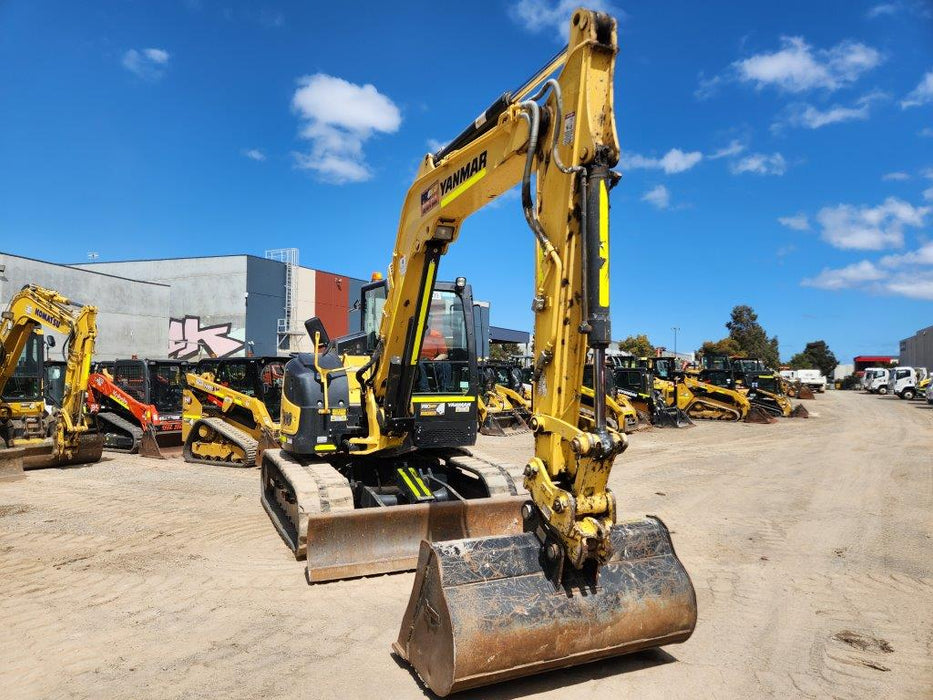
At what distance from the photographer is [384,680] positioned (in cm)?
407

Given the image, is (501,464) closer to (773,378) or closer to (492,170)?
(492,170)

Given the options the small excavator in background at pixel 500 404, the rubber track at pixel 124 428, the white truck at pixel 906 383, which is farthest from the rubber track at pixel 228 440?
the white truck at pixel 906 383

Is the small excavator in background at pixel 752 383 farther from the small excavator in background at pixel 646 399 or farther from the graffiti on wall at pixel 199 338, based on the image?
the graffiti on wall at pixel 199 338

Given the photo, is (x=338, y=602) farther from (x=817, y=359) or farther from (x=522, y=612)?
(x=817, y=359)

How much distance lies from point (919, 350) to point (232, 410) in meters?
67.9

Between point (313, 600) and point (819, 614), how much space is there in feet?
13.1

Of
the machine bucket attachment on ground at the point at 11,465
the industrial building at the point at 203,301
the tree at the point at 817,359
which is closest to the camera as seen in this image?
the machine bucket attachment on ground at the point at 11,465

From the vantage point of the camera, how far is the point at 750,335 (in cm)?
7062

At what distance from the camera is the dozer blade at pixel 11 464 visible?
10805mm

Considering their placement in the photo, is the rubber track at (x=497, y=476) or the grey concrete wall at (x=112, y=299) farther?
the grey concrete wall at (x=112, y=299)

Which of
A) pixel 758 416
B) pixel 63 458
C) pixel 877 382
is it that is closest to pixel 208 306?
pixel 63 458

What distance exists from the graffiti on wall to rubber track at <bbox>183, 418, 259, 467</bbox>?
22.4 m

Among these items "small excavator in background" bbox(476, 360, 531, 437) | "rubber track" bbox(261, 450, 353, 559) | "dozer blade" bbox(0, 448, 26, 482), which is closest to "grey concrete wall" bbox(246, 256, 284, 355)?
"small excavator in background" bbox(476, 360, 531, 437)

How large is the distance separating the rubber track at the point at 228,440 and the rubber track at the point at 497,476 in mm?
6037
